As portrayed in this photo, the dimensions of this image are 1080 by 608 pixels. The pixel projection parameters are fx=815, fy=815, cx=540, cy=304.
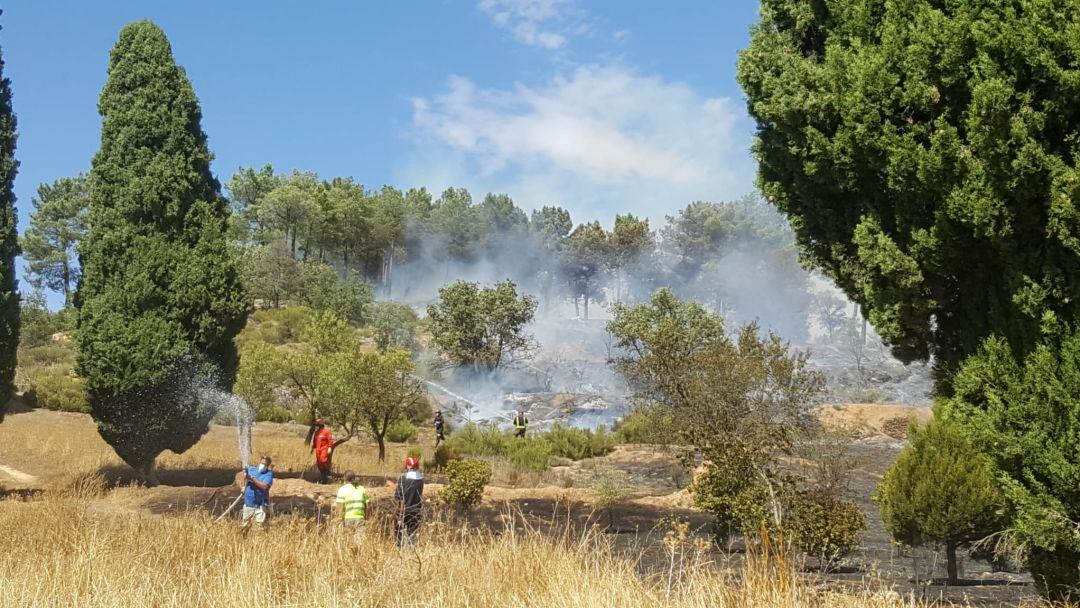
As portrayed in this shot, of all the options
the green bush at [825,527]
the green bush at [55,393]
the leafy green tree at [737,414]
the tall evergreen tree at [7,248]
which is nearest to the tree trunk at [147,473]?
the tall evergreen tree at [7,248]

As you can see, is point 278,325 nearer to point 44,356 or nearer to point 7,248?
point 44,356

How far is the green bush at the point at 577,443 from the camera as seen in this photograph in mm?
26828

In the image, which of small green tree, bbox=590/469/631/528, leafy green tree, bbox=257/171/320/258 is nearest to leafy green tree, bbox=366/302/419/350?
leafy green tree, bbox=257/171/320/258

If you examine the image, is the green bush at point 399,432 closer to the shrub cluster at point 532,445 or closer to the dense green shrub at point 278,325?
the shrub cluster at point 532,445

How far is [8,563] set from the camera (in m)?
5.86

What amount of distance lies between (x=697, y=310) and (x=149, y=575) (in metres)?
40.9

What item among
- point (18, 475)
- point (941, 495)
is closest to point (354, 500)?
point (941, 495)

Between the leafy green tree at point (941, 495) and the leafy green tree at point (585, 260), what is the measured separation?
78662 mm

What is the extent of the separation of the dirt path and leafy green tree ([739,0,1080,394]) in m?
15.4

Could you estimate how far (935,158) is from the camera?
5863mm

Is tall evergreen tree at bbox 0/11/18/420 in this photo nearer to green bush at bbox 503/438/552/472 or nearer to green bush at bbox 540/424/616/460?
green bush at bbox 503/438/552/472

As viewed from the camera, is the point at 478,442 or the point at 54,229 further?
the point at 54,229

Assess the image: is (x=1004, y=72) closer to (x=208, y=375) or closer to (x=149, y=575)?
(x=149, y=575)

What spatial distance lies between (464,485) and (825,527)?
7226mm
